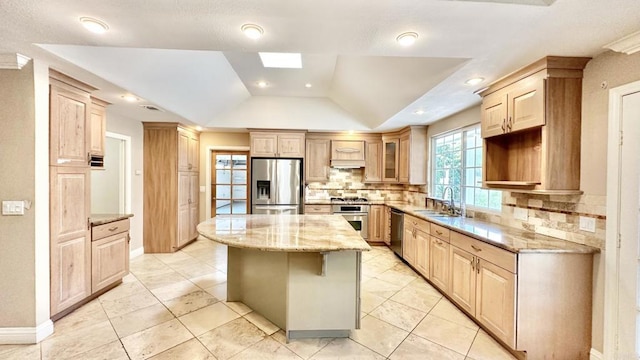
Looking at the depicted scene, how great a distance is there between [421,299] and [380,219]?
2.18 m

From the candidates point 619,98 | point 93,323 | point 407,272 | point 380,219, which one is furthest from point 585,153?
point 93,323

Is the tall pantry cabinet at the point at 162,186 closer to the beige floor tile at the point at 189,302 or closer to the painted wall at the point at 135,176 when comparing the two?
the painted wall at the point at 135,176

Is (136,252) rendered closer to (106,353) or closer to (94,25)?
(106,353)

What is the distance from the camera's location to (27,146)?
2.13 meters

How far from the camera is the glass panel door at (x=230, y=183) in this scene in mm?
5773

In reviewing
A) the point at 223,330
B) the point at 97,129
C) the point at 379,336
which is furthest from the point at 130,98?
the point at 379,336

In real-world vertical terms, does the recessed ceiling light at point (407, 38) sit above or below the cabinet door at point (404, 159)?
above

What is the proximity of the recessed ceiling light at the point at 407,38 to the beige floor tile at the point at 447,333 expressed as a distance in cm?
235

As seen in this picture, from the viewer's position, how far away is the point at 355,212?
4980mm

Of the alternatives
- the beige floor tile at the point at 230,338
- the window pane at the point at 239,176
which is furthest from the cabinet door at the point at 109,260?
the window pane at the point at 239,176

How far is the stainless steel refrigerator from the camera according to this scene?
4.93 meters

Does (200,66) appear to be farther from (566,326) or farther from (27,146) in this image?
(566,326)

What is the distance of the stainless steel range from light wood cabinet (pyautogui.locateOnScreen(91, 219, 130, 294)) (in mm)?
3211

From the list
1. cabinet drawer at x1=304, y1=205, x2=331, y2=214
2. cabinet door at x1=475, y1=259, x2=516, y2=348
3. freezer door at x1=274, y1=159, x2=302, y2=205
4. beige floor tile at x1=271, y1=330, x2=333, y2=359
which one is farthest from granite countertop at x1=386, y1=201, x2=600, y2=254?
freezer door at x1=274, y1=159, x2=302, y2=205
